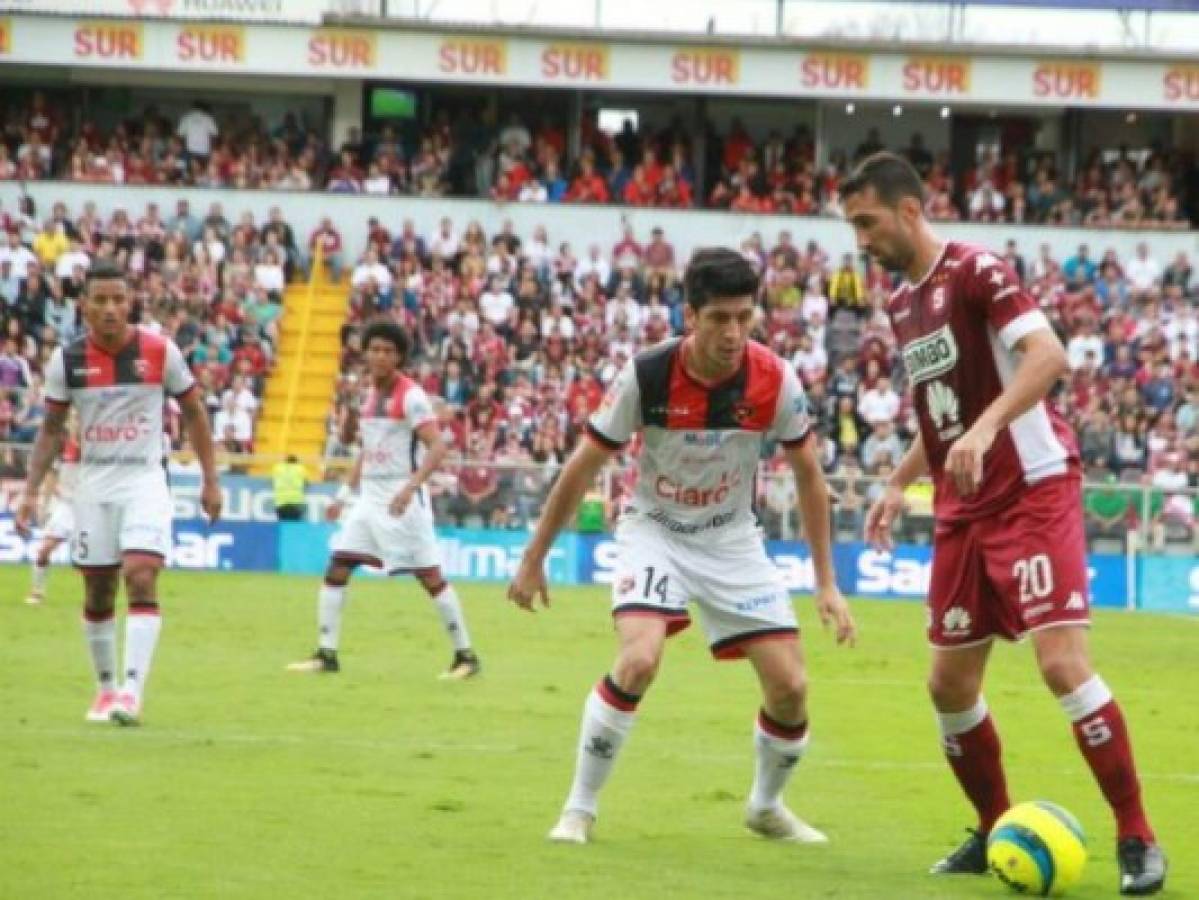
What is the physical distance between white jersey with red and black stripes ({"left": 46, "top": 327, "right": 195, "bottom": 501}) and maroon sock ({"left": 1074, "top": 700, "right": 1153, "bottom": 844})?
6.76 m

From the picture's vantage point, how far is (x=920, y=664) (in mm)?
21844

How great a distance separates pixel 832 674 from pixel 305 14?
94.9ft

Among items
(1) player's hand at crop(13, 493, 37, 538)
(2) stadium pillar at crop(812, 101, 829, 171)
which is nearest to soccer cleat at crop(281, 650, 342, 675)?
(1) player's hand at crop(13, 493, 37, 538)

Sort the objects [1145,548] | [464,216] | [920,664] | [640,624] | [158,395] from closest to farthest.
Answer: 1. [640,624]
2. [158,395]
3. [920,664]
4. [1145,548]
5. [464,216]

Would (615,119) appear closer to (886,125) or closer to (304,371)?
(886,125)

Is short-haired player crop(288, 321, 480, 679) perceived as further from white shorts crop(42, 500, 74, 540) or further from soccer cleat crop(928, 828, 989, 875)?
soccer cleat crop(928, 828, 989, 875)

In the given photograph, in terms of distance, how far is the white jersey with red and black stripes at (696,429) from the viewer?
10.0 meters

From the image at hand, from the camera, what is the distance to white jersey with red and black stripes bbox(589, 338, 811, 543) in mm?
10031

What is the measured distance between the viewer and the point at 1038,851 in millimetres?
8984

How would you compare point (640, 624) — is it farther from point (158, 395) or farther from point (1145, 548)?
point (1145, 548)

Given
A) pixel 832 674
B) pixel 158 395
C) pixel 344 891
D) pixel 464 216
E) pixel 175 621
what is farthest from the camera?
pixel 464 216

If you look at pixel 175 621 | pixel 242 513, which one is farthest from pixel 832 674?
pixel 242 513

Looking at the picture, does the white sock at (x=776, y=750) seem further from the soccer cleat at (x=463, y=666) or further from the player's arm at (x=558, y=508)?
the soccer cleat at (x=463, y=666)

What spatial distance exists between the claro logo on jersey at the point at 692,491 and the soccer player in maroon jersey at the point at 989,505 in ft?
2.87
